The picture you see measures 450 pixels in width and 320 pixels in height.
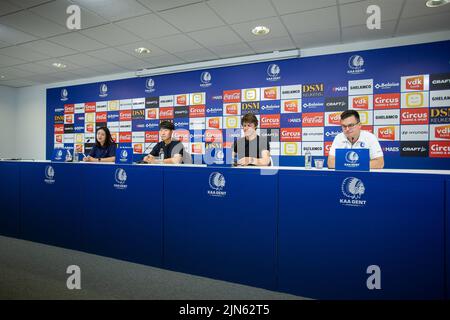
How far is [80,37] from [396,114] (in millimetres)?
4622

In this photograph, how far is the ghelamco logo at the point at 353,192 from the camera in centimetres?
186

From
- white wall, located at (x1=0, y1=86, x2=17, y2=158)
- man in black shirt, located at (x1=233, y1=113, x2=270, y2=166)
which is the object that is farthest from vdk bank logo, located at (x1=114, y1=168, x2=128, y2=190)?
white wall, located at (x1=0, y1=86, x2=17, y2=158)

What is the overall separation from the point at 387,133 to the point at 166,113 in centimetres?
381

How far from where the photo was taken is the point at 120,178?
2.75 meters

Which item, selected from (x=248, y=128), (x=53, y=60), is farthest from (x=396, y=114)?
(x=53, y=60)

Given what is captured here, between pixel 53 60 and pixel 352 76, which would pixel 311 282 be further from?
pixel 53 60

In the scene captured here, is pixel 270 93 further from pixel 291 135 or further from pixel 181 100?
pixel 181 100

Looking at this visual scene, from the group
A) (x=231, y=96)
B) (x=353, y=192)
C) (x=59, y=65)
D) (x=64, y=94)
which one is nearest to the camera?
(x=353, y=192)

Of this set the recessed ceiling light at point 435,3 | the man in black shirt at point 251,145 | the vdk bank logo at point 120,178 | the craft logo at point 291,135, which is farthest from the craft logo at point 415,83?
the vdk bank logo at point 120,178

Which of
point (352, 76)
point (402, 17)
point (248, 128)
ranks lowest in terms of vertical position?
point (248, 128)

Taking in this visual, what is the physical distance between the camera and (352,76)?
4180 millimetres

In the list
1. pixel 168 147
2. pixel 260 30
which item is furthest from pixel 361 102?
pixel 168 147

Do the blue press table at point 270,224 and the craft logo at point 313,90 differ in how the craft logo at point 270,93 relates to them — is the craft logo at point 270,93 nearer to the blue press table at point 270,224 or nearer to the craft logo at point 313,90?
the craft logo at point 313,90

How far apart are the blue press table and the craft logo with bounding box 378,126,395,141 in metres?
2.51
